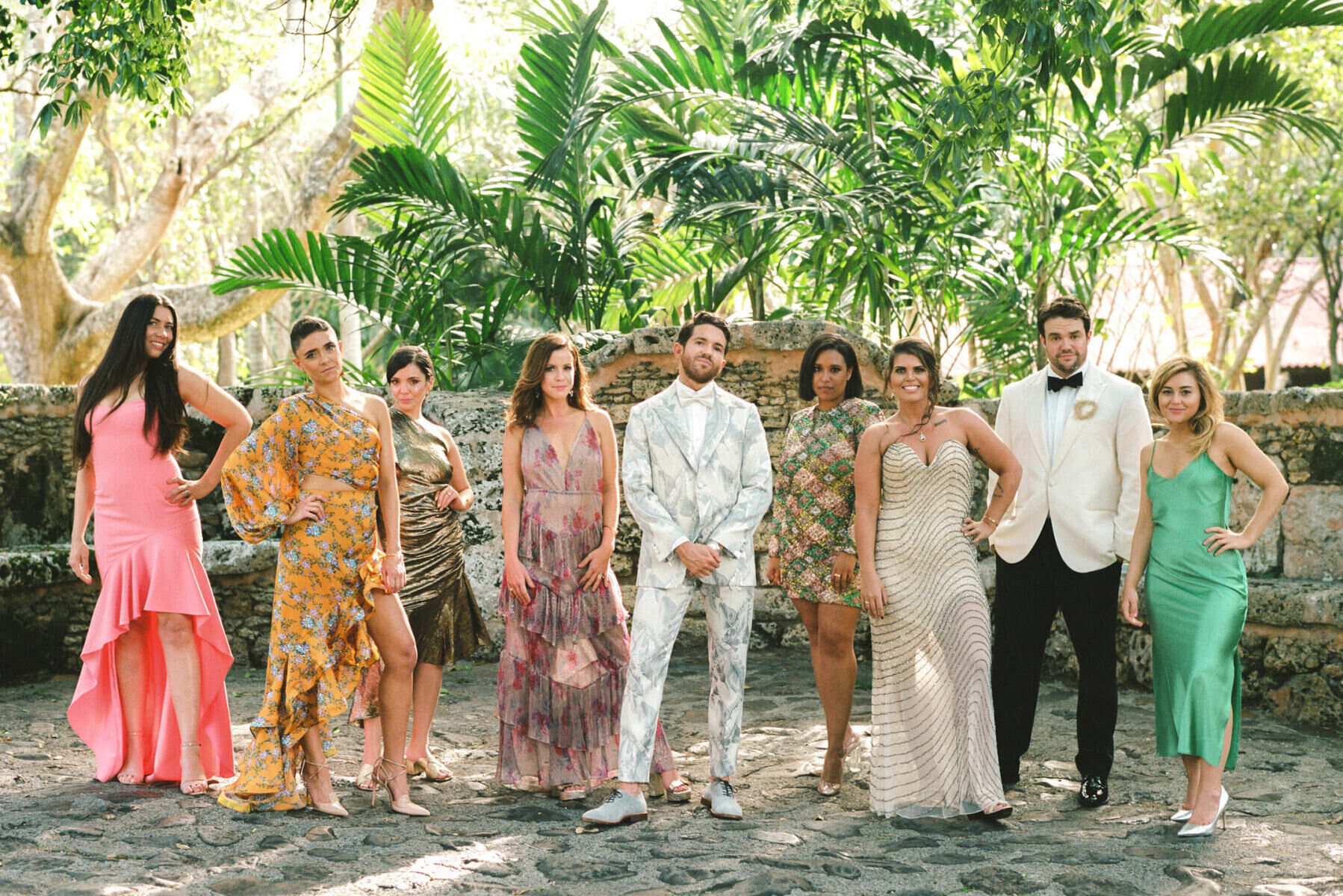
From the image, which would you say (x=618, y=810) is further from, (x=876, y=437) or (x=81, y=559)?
(x=81, y=559)

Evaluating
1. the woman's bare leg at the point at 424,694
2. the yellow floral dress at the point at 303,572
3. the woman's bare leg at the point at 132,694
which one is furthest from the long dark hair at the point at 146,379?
the woman's bare leg at the point at 424,694

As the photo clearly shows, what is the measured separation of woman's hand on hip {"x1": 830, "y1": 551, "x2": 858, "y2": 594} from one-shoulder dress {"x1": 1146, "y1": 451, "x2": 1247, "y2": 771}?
1096 mm

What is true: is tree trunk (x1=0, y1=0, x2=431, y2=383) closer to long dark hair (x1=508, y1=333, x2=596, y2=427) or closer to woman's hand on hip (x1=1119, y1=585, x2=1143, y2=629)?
long dark hair (x1=508, y1=333, x2=596, y2=427)

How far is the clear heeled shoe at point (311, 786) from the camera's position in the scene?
4672mm

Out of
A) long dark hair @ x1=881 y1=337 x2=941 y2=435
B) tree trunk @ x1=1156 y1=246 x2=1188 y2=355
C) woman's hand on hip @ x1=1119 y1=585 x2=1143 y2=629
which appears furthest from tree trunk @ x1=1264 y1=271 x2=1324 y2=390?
long dark hair @ x1=881 y1=337 x2=941 y2=435

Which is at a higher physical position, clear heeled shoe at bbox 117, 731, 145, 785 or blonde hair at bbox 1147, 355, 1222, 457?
blonde hair at bbox 1147, 355, 1222, 457

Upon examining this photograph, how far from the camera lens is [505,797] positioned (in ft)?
16.6

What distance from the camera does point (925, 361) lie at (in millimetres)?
4762

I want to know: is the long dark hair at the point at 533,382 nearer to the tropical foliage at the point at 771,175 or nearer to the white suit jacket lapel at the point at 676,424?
the white suit jacket lapel at the point at 676,424

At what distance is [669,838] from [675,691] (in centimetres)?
275

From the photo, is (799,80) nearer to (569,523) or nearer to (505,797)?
(569,523)

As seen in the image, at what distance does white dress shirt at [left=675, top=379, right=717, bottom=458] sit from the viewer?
4.73 m

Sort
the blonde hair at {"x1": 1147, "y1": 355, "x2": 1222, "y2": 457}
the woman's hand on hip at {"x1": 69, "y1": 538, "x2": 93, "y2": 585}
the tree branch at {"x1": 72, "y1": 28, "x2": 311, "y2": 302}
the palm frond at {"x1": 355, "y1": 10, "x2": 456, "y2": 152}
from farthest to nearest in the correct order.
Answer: the tree branch at {"x1": 72, "y1": 28, "x2": 311, "y2": 302} < the palm frond at {"x1": 355, "y1": 10, "x2": 456, "y2": 152} < the woman's hand on hip at {"x1": 69, "y1": 538, "x2": 93, "y2": 585} < the blonde hair at {"x1": 1147, "y1": 355, "x2": 1222, "y2": 457}

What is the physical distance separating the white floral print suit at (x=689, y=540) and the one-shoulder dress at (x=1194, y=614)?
4.77 feet
